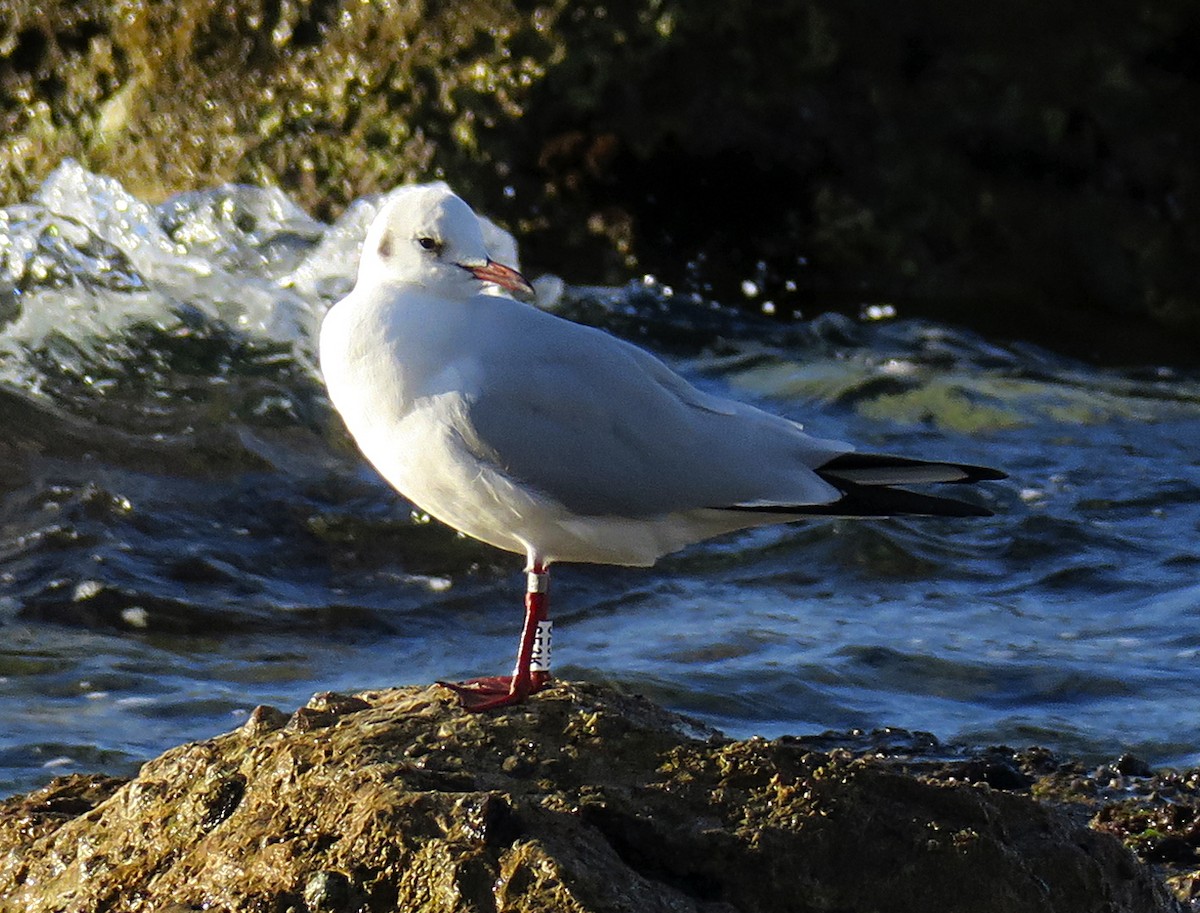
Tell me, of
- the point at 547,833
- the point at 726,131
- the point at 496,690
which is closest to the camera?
the point at 547,833

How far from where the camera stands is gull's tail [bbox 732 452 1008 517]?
438cm

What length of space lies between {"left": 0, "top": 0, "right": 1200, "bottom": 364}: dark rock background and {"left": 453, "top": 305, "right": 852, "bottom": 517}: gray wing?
5.49m

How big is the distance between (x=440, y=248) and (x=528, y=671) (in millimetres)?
1040

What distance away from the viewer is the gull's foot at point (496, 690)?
3.78 meters

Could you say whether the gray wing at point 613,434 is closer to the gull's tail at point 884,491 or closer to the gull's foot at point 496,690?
the gull's tail at point 884,491

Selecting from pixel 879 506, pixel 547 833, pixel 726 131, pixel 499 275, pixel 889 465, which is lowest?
pixel 547 833

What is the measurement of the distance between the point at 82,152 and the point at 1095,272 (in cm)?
567

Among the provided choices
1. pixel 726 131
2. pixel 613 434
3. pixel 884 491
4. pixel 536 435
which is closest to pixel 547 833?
pixel 536 435

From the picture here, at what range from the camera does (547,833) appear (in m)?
3.14

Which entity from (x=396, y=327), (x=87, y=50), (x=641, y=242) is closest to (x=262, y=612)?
(x=396, y=327)

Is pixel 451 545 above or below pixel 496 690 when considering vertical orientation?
above

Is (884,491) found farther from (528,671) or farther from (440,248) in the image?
(440,248)

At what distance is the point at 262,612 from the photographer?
6555 mm

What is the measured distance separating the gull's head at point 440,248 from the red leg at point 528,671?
27.2 inches
